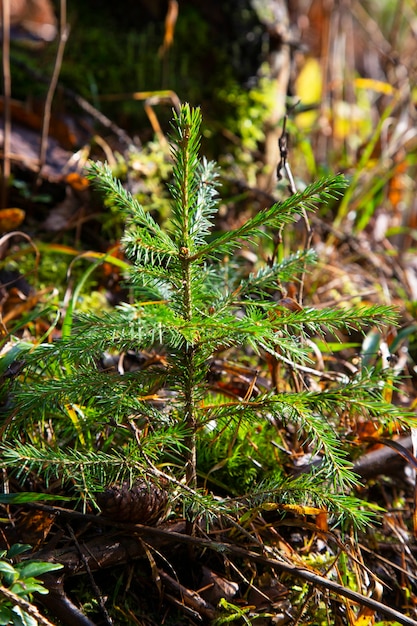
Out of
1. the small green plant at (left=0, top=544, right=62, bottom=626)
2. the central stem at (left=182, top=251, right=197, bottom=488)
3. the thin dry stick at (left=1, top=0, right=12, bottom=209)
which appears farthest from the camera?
the thin dry stick at (left=1, top=0, right=12, bottom=209)

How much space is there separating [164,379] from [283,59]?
2223 millimetres

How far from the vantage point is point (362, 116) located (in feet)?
13.6

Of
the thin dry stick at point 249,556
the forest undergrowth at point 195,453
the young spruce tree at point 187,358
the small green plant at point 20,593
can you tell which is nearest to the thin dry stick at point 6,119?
the forest undergrowth at point 195,453

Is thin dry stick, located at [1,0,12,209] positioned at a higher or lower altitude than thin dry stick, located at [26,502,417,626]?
higher

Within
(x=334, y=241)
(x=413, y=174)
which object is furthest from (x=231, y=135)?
(x=413, y=174)

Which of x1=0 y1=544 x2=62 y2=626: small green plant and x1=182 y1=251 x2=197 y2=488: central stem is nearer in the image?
x1=0 y1=544 x2=62 y2=626: small green plant

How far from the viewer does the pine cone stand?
3.99 ft

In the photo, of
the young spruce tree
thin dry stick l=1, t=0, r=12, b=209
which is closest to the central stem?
the young spruce tree

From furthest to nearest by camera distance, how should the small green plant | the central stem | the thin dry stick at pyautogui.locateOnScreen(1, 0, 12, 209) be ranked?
1. the thin dry stick at pyautogui.locateOnScreen(1, 0, 12, 209)
2. the central stem
3. the small green plant

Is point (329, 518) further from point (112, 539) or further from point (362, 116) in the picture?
point (362, 116)

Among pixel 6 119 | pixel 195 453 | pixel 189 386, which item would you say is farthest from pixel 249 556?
pixel 6 119

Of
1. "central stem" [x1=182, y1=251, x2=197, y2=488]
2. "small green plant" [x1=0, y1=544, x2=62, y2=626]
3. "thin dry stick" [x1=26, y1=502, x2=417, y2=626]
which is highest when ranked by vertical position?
"central stem" [x1=182, y1=251, x2=197, y2=488]

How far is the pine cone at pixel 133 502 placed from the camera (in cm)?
121

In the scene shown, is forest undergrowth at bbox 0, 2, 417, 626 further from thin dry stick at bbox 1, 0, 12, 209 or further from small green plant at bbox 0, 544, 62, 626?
thin dry stick at bbox 1, 0, 12, 209
